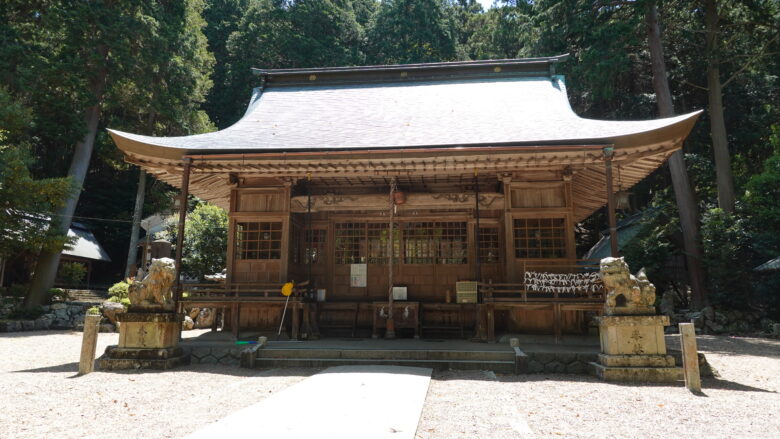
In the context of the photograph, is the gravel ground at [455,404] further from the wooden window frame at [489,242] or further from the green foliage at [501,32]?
the green foliage at [501,32]

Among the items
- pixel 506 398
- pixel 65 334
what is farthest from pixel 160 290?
pixel 65 334

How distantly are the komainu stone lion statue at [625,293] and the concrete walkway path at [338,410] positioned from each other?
3.24 metres

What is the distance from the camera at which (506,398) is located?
218 inches

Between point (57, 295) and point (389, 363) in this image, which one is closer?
point (389, 363)

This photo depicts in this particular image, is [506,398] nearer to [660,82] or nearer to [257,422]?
[257,422]

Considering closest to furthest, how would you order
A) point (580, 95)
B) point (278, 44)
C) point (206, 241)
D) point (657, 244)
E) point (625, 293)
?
point (625, 293) < point (657, 244) < point (206, 241) < point (580, 95) < point (278, 44)

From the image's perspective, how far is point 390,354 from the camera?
304 inches

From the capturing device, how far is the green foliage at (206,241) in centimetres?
1888

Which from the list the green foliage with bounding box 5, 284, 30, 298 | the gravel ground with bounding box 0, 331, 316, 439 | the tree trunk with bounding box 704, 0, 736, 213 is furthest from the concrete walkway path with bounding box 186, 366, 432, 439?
the green foliage with bounding box 5, 284, 30, 298

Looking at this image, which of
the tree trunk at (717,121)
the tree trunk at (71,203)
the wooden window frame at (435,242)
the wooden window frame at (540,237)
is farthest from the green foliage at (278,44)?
the wooden window frame at (540,237)

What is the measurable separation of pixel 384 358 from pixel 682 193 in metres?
15.5

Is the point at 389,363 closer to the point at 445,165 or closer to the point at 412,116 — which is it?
the point at 445,165

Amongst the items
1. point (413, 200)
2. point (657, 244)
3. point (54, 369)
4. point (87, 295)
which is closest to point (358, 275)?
point (413, 200)

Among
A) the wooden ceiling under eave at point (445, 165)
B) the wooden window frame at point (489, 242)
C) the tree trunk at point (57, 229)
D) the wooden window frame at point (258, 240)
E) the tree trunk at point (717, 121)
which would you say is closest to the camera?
the wooden ceiling under eave at point (445, 165)
